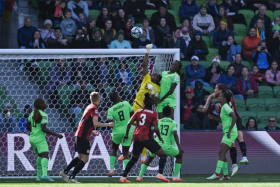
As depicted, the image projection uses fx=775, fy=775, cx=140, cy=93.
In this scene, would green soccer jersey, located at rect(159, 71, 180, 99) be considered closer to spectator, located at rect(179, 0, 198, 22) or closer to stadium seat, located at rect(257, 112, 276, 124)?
stadium seat, located at rect(257, 112, 276, 124)

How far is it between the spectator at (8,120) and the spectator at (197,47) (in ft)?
18.9

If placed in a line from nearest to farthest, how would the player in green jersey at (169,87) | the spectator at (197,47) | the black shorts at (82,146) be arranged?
1. the black shorts at (82,146)
2. the player in green jersey at (169,87)
3. the spectator at (197,47)

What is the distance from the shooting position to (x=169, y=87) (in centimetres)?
1468

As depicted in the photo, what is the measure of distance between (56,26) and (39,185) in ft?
23.9

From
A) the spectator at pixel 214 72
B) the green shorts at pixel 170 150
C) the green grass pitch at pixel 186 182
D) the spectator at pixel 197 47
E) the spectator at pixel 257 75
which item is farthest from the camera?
the spectator at pixel 197 47

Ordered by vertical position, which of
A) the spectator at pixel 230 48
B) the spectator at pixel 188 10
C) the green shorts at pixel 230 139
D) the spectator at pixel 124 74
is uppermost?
the spectator at pixel 188 10

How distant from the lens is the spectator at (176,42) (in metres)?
18.8

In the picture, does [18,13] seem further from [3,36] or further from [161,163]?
[161,163]

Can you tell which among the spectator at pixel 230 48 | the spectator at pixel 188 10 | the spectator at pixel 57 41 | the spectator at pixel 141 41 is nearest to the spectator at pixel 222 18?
the spectator at pixel 188 10

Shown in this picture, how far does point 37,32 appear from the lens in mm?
17875

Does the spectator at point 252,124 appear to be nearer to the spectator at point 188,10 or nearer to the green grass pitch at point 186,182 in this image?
the green grass pitch at point 186,182

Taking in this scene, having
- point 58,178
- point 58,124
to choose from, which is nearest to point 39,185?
point 58,178

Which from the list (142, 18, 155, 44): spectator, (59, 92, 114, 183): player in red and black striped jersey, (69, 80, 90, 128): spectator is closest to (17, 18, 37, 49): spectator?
(142, 18, 155, 44): spectator

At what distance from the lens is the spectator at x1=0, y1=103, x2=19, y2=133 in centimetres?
1523
